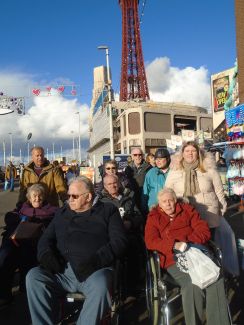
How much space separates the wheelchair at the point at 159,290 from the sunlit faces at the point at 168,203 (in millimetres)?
446

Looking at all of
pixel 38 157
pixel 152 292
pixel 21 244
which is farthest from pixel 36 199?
pixel 152 292

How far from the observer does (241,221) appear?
8781mm

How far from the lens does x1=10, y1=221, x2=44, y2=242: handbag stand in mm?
4145

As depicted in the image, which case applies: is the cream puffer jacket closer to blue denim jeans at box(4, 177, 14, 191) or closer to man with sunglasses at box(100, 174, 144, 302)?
man with sunglasses at box(100, 174, 144, 302)

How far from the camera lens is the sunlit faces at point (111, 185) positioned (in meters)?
4.54

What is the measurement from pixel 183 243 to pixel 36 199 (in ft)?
6.15

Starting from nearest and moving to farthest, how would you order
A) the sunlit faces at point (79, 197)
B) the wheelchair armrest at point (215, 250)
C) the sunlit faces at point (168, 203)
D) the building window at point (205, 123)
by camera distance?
the wheelchair armrest at point (215, 250), the sunlit faces at point (79, 197), the sunlit faces at point (168, 203), the building window at point (205, 123)

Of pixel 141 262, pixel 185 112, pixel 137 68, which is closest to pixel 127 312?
pixel 141 262

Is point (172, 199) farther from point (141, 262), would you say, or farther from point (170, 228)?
point (141, 262)

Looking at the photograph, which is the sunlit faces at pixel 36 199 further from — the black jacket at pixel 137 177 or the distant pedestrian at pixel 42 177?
the black jacket at pixel 137 177

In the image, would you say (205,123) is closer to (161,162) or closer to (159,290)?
(161,162)

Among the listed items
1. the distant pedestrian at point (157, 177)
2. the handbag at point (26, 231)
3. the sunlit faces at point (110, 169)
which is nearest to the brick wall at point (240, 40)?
the distant pedestrian at point (157, 177)

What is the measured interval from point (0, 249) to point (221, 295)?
2516 millimetres

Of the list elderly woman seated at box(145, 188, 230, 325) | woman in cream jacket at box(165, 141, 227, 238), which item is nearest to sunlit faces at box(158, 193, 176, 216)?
elderly woman seated at box(145, 188, 230, 325)
